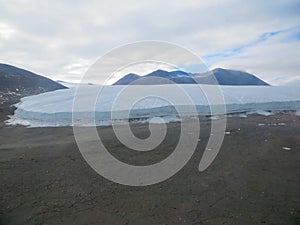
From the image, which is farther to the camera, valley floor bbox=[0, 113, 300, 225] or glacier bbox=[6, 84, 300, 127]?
glacier bbox=[6, 84, 300, 127]

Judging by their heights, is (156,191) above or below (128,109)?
below

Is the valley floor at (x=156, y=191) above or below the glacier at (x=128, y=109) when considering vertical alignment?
below

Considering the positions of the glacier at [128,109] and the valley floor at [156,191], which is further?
the glacier at [128,109]

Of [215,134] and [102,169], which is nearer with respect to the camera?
[102,169]

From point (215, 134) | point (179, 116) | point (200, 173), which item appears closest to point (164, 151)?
point (200, 173)

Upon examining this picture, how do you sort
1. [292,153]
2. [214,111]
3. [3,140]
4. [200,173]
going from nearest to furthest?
[200,173]
[292,153]
[3,140]
[214,111]

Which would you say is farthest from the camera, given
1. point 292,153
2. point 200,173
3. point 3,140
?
point 3,140

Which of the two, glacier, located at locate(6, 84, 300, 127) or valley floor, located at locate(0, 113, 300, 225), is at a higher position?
glacier, located at locate(6, 84, 300, 127)

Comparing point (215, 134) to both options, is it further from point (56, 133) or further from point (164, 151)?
point (56, 133)

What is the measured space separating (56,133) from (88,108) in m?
3.63

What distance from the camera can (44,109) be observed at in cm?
1439

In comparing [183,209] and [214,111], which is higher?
[214,111]

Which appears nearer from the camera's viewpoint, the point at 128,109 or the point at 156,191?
the point at 156,191

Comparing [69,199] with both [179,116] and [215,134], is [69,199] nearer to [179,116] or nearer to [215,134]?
[215,134]
